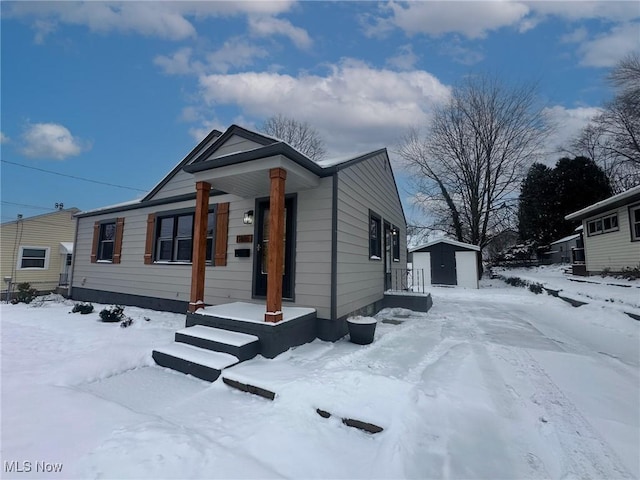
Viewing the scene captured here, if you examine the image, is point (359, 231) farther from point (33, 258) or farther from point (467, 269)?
point (33, 258)

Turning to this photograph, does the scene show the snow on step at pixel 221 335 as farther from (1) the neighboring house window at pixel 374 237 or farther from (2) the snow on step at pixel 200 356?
(1) the neighboring house window at pixel 374 237

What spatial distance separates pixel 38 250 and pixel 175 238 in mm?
14913

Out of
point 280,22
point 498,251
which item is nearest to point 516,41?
point 280,22

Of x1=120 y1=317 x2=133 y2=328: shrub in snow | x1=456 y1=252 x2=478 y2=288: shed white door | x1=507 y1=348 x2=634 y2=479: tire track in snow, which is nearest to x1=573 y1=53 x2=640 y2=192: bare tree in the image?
x1=456 y1=252 x2=478 y2=288: shed white door

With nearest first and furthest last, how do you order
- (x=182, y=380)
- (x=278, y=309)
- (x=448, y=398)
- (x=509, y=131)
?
(x=448, y=398) < (x=182, y=380) < (x=278, y=309) < (x=509, y=131)

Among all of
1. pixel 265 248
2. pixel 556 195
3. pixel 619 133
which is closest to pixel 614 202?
pixel 265 248

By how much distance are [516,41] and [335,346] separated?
10.3 metres

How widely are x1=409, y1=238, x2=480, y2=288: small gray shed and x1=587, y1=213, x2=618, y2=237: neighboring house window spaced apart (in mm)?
4601

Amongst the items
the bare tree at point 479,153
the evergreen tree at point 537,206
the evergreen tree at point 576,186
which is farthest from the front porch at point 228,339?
the evergreen tree at point 576,186

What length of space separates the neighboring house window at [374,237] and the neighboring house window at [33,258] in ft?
64.1

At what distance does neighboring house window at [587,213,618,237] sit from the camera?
35.1 ft

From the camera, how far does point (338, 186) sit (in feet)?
16.8

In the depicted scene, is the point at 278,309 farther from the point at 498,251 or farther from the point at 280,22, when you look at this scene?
the point at 498,251

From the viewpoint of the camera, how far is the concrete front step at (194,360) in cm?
346
